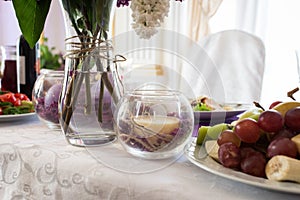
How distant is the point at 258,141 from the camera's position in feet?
1.81

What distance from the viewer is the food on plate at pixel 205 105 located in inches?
33.9

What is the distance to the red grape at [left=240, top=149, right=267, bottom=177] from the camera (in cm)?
50

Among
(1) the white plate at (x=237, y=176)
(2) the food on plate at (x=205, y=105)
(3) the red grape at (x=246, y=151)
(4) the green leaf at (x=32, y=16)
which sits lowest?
(1) the white plate at (x=237, y=176)

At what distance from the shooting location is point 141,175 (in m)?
0.55

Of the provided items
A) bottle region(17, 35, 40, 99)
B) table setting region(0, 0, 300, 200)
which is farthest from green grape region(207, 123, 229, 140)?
bottle region(17, 35, 40, 99)

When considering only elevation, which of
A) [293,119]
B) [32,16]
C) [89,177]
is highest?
[32,16]

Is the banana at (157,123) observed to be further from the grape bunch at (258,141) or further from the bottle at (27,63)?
the bottle at (27,63)

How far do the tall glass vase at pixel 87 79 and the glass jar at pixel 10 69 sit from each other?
0.69 metres

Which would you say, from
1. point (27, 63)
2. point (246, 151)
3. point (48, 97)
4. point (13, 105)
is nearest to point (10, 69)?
point (27, 63)

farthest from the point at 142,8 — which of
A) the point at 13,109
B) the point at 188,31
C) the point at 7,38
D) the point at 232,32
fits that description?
the point at 7,38

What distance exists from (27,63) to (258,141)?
2.94 feet

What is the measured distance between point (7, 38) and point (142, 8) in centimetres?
311

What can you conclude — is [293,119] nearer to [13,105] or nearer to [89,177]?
[89,177]

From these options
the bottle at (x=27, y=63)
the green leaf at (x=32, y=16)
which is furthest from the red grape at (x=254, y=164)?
the bottle at (x=27, y=63)
